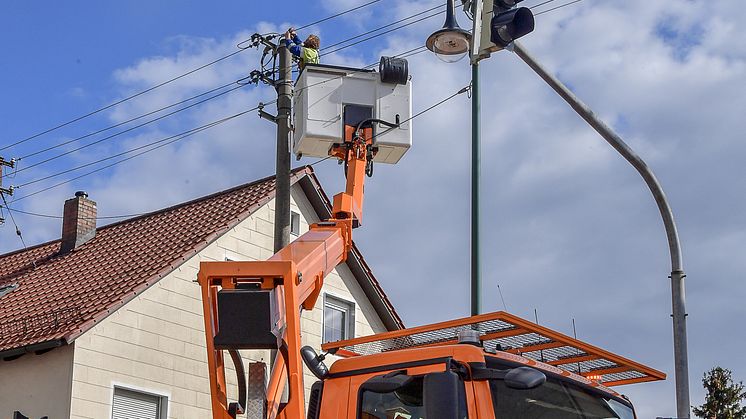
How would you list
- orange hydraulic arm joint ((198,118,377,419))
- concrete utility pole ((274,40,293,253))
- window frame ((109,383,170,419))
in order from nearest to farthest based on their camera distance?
orange hydraulic arm joint ((198,118,377,419))
concrete utility pole ((274,40,293,253))
window frame ((109,383,170,419))

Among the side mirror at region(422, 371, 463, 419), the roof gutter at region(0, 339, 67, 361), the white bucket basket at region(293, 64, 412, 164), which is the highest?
the white bucket basket at region(293, 64, 412, 164)

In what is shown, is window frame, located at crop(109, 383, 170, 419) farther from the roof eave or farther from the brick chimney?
the brick chimney

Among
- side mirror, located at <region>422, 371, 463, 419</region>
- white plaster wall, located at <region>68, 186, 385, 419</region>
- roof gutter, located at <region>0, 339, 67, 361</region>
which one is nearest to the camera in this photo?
side mirror, located at <region>422, 371, 463, 419</region>

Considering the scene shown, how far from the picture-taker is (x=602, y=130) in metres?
10.4

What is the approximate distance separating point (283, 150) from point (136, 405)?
19.8 feet

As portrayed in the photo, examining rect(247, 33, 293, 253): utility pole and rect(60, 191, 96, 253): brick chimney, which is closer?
rect(247, 33, 293, 253): utility pole

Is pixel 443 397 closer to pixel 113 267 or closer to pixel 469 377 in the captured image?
pixel 469 377

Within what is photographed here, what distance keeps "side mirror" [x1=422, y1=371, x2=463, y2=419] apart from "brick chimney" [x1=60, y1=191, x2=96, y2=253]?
60.6ft

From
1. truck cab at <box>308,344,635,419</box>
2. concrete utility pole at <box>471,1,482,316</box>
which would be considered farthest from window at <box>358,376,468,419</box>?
concrete utility pole at <box>471,1,482,316</box>

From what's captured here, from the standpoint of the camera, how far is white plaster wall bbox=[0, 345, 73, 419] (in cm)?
1822

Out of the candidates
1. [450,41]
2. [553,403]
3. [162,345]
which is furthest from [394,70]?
[162,345]

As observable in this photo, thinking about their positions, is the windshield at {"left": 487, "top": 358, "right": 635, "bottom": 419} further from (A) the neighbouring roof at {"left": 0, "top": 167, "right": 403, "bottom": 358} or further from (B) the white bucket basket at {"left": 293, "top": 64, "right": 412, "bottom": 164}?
(A) the neighbouring roof at {"left": 0, "top": 167, "right": 403, "bottom": 358}

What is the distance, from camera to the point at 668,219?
1012 centimetres

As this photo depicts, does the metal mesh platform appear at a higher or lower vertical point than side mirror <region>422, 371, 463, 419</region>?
higher
